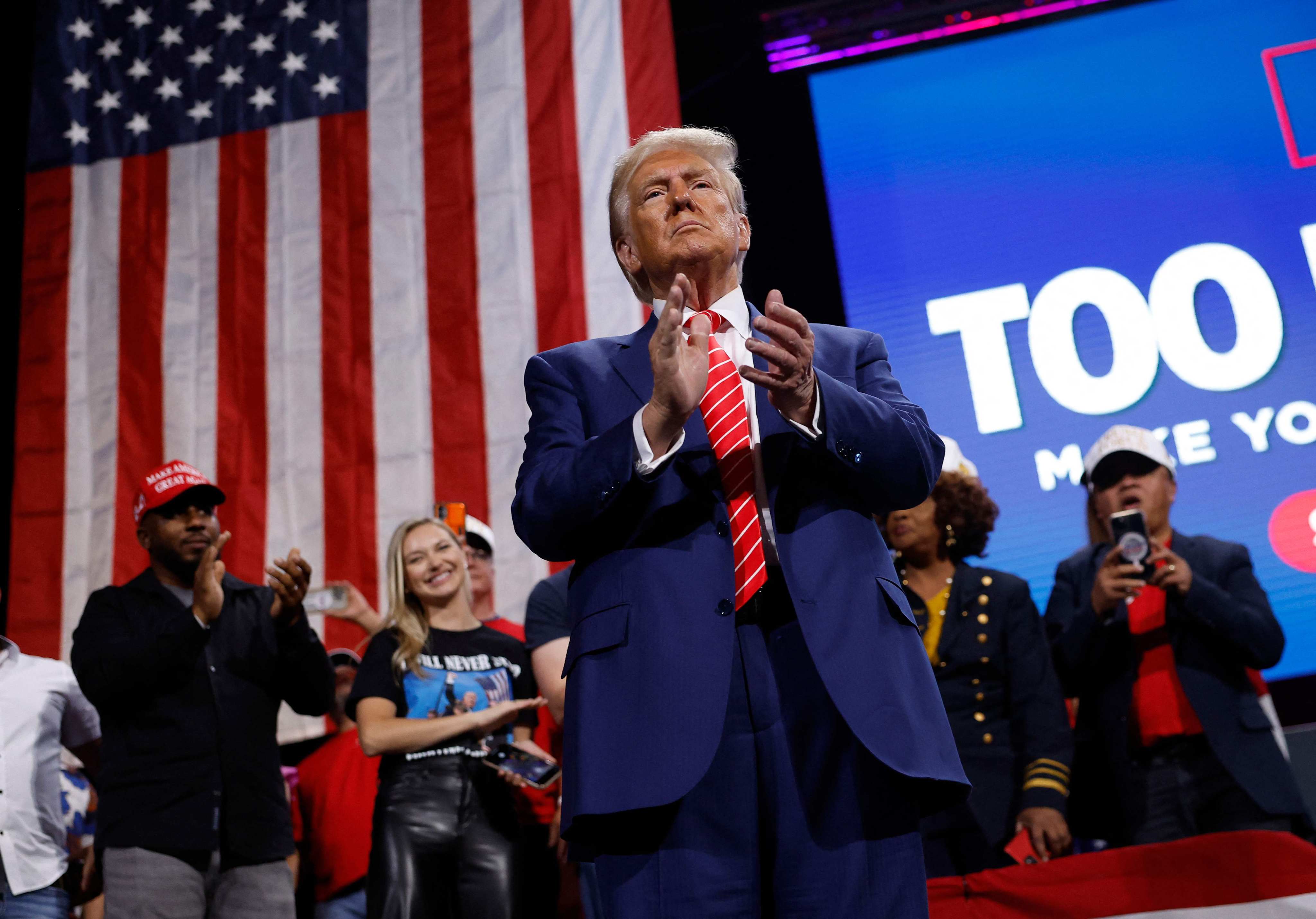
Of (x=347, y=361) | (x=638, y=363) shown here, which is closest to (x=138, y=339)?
(x=347, y=361)

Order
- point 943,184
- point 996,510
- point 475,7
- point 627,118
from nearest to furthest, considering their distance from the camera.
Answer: point 996,510
point 943,184
point 627,118
point 475,7

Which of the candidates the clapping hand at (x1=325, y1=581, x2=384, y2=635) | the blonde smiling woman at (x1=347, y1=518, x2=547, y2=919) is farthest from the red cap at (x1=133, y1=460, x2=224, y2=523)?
the clapping hand at (x1=325, y1=581, x2=384, y2=635)

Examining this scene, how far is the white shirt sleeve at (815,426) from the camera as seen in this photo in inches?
50.3

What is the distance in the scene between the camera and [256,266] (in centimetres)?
521

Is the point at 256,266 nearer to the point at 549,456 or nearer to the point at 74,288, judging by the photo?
the point at 74,288

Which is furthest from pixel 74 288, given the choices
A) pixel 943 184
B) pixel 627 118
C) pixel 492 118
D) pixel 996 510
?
pixel 996 510

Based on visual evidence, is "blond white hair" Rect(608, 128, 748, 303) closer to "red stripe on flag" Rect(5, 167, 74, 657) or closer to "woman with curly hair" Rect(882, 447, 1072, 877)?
"woman with curly hair" Rect(882, 447, 1072, 877)

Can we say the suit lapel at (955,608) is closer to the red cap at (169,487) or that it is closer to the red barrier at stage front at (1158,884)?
the red barrier at stage front at (1158,884)

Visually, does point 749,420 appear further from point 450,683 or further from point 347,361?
point 347,361

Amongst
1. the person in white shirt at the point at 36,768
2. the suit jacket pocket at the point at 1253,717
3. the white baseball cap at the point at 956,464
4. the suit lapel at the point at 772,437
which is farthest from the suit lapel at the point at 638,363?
the person in white shirt at the point at 36,768

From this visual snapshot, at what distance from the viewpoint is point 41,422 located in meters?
5.20

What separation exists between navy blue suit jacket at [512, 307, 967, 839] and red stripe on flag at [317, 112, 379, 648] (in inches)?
138

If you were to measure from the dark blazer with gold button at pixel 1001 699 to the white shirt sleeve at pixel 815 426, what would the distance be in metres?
1.63

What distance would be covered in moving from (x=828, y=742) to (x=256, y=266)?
460 cm
